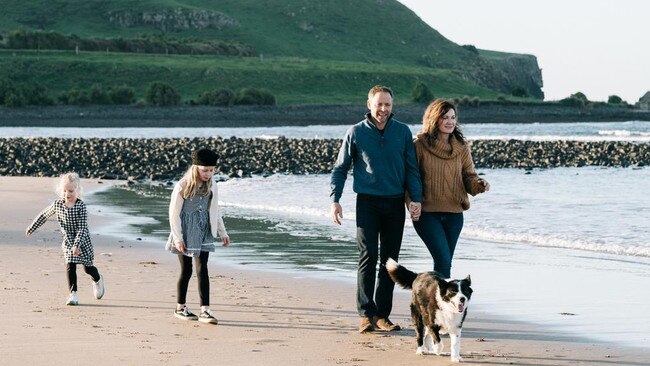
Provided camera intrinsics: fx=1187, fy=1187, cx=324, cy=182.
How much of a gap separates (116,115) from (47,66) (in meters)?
40.5

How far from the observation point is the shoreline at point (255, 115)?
84.9 meters

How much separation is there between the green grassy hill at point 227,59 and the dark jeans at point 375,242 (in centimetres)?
10946

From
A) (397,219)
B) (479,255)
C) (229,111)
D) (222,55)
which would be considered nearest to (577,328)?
(397,219)

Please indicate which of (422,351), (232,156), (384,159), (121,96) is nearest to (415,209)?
(384,159)

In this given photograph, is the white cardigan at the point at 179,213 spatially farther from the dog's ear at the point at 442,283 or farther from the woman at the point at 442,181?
the dog's ear at the point at 442,283

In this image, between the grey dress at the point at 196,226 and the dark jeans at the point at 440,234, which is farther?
the grey dress at the point at 196,226

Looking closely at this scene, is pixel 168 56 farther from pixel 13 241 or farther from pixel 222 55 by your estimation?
pixel 13 241

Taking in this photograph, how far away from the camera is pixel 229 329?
919 centimetres

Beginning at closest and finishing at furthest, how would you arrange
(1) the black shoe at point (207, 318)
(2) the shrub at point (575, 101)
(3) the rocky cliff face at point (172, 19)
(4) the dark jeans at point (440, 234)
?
(4) the dark jeans at point (440, 234)
(1) the black shoe at point (207, 318)
(2) the shrub at point (575, 101)
(3) the rocky cliff face at point (172, 19)

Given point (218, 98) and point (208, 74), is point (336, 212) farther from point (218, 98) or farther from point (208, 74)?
point (208, 74)

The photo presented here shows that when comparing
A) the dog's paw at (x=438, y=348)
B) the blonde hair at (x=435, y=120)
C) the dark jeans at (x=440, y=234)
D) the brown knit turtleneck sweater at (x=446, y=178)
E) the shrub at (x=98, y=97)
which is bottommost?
the shrub at (x=98, y=97)

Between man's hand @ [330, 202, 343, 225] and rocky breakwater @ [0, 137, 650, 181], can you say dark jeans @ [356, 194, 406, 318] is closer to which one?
man's hand @ [330, 202, 343, 225]

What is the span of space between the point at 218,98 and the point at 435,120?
93339 millimetres

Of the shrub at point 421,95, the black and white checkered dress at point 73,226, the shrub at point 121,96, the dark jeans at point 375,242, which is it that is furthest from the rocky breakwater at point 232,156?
the shrub at point 421,95
